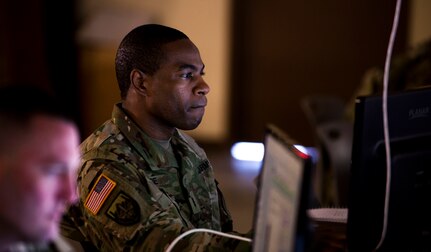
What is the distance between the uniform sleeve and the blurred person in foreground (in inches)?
19.2

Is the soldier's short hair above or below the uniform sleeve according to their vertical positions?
above

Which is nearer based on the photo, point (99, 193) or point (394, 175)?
point (394, 175)

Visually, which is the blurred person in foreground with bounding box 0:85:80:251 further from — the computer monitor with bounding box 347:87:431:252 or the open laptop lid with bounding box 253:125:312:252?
the computer monitor with bounding box 347:87:431:252

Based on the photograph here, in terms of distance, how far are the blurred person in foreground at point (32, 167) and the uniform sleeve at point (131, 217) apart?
49 centimetres

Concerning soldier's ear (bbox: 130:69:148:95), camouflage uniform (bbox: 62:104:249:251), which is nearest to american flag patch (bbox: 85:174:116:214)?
camouflage uniform (bbox: 62:104:249:251)

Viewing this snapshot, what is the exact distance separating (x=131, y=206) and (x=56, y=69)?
485 cm

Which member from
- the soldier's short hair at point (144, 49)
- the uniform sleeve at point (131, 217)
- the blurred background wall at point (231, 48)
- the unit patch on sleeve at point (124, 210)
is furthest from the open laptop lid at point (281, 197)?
the blurred background wall at point (231, 48)

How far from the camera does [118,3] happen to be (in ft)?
21.2

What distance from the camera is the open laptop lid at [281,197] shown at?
1.18 m

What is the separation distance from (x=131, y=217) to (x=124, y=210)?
2 centimetres

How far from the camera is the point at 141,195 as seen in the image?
1700mm

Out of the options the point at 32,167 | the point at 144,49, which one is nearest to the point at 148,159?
the point at 144,49

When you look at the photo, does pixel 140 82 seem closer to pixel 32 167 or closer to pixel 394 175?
pixel 394 175

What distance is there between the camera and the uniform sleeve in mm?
1627
